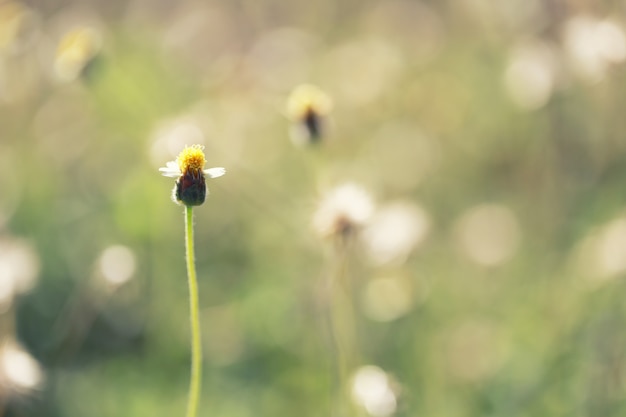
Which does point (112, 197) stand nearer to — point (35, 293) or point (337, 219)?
point (35, 293)

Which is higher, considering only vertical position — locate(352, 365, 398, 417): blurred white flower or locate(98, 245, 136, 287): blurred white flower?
locate(98, 245, 136, 287): blurred white flower

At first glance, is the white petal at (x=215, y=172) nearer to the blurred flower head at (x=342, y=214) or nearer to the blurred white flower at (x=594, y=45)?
the blurred flower head at (x=342, y=214)

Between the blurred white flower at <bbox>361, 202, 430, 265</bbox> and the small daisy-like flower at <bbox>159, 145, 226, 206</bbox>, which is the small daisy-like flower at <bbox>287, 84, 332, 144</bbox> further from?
the small daisy-like flower at <bbox>159, 145, 226, 206</bbox>

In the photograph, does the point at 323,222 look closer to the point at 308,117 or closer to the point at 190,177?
the point at 308,117

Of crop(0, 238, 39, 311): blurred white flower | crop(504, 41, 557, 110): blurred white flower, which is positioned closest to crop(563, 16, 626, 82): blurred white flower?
crop(504, 41, 557, 110): blurred white flower

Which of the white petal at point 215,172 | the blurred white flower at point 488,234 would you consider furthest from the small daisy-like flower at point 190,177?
the blurred white flower at point 488,234
